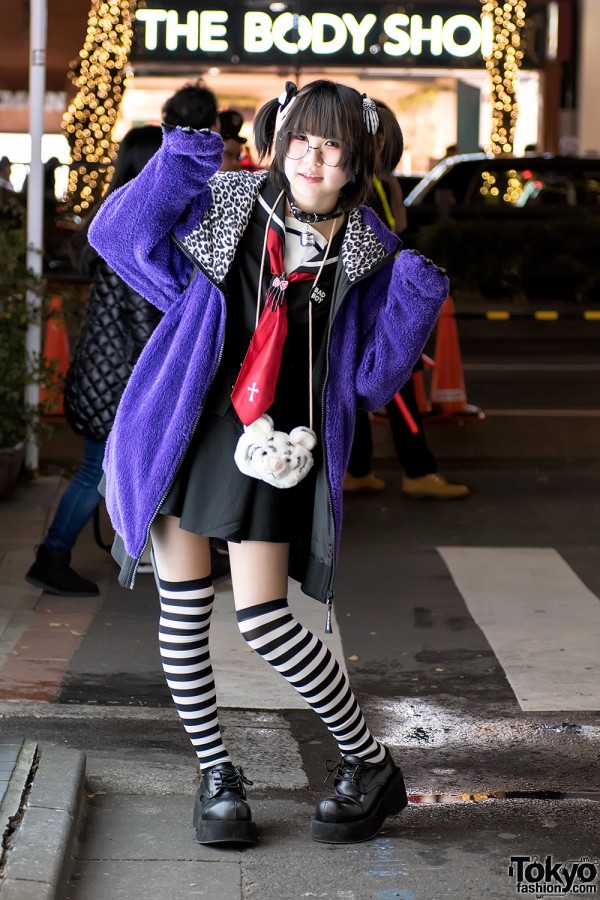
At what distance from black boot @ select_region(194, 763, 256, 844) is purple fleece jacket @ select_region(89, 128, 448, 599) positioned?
0.53 metres

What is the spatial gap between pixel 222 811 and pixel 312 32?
79.2ft

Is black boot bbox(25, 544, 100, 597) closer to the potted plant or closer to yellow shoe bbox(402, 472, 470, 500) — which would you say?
the potted plant

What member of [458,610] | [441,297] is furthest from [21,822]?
[458,610]

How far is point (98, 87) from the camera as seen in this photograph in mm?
23484

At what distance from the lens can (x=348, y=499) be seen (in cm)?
818

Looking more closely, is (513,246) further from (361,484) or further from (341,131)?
(341,131)

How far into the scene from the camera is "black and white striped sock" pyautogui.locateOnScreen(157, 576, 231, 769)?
3469mm

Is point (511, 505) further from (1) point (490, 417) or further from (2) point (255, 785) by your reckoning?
(2) point (255, 785)

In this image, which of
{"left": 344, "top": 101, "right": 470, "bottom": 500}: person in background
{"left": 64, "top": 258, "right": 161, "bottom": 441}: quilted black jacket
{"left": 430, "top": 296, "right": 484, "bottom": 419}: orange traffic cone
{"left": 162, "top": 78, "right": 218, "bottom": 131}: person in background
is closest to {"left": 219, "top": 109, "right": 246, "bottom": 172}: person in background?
{"left": 162, "top": 78, "right": 218, "bottom": 131}: person in background

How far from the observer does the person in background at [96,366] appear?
551 centimetres

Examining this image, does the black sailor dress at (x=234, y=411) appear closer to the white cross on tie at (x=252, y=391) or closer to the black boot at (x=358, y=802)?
the white cross on tie at (x=252, y=391)

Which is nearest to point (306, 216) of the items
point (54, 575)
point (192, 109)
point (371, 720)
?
point (371, 720)

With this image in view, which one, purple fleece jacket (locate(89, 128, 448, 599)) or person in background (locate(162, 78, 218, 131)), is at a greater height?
person in background (locate(162, 78, 218, 131))

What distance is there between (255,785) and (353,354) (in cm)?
130
